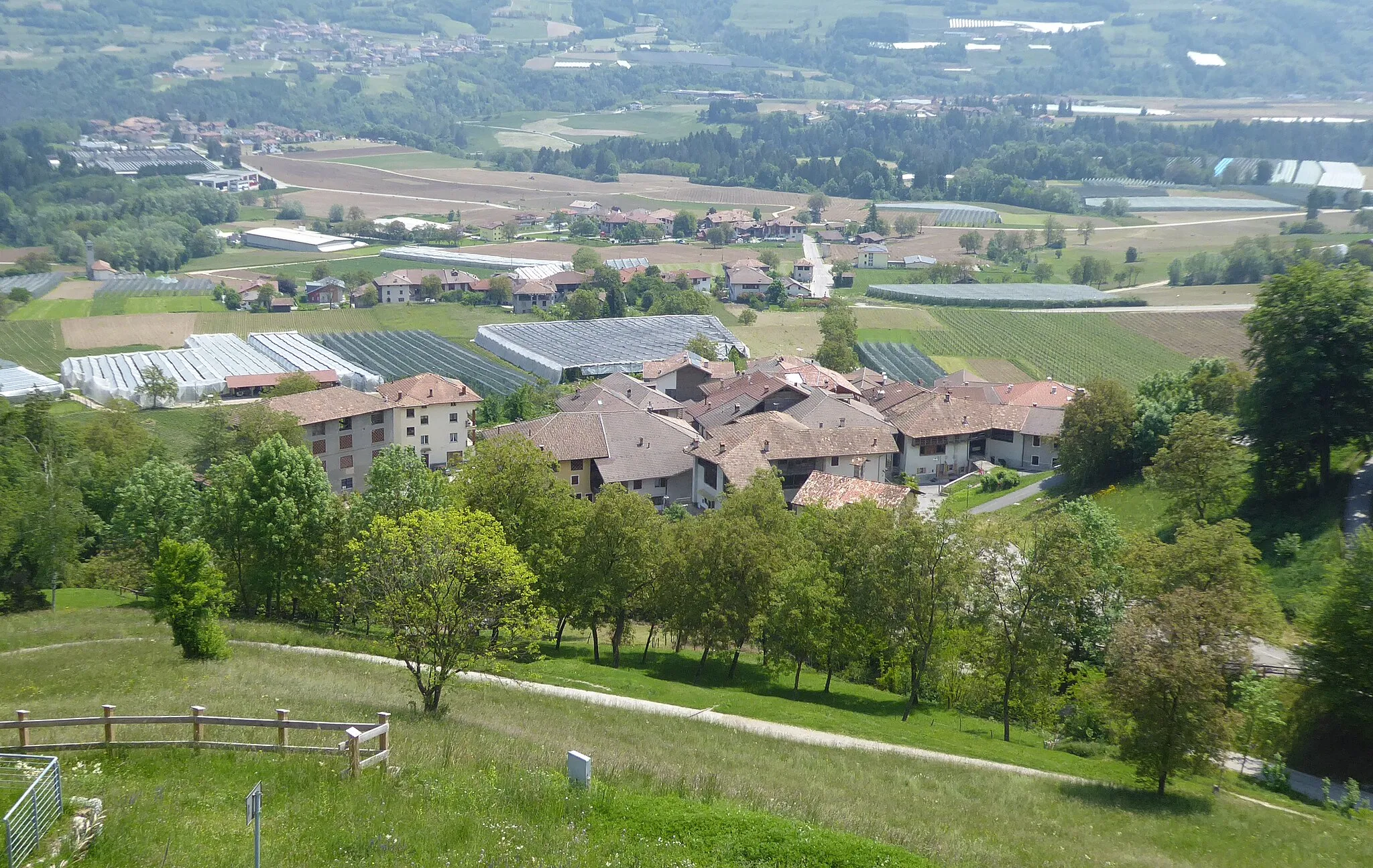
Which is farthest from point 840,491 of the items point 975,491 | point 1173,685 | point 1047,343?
point 1047,343

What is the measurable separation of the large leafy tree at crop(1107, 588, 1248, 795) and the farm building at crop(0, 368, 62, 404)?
60.9 metres

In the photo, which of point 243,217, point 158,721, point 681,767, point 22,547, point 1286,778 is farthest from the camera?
point 243,217

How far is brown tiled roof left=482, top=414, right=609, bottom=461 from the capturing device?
46.9m

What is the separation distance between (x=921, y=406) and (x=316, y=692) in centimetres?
3949

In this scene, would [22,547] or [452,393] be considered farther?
[452,393]

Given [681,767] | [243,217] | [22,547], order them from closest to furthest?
[681,767]
[22,547]
[243,217]

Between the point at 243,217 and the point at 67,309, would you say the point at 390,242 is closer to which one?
the point at 243,217

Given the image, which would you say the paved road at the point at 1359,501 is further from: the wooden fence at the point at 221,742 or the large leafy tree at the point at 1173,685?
the wooden fence at the point at 221,742

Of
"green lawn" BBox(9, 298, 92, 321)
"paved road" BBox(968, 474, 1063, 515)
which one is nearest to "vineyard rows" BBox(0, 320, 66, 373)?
"green lawn" BBox(9, 298, 92, 321)

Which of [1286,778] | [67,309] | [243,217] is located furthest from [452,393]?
[243,217]

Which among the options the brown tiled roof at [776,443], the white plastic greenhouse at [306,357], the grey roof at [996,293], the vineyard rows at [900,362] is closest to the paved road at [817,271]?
the grey roof at [996,293]

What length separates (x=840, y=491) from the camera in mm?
41281

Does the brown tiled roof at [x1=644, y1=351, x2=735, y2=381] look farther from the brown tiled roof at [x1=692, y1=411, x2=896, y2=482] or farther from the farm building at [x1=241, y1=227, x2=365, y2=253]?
the farm building at [x1=241, y1=227, x2=365, y2=253]

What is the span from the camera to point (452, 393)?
52.7m
